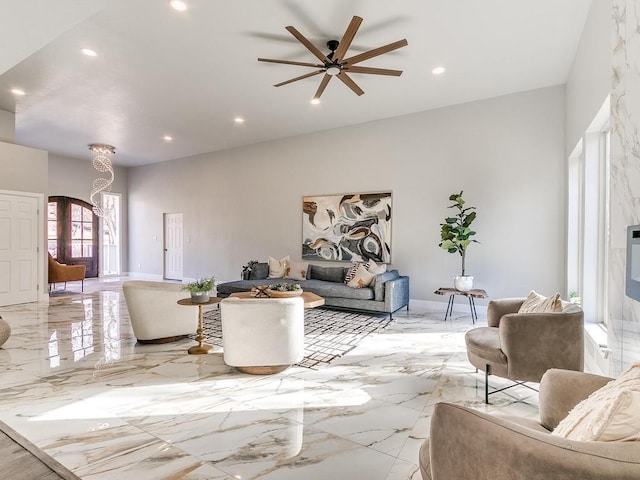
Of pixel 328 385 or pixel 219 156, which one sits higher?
pixel 219 156

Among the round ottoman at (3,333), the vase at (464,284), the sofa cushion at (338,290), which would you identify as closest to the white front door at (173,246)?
the sofa cushion at (338,290)

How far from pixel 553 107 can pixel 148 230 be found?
10013 mm

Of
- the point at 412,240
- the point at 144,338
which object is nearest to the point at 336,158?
the point at 412,240

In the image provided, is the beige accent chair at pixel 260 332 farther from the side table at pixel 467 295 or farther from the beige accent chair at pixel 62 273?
the beige accent chair at pixel 62 273

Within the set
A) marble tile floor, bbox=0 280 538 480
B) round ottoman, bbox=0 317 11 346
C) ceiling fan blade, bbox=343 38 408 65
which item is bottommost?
marble tile floor, bbox=0 280 538 480

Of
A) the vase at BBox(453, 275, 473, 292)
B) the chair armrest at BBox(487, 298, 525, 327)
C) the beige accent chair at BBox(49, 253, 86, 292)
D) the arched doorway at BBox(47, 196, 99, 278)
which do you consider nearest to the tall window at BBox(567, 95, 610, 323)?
the chair armrest at BBox(487, 298, 525, 327)

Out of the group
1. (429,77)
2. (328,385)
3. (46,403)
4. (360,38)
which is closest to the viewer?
(46,403)

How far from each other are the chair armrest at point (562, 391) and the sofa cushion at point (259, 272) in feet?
18.4

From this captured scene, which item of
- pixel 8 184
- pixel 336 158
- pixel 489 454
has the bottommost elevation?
pixel 489 454

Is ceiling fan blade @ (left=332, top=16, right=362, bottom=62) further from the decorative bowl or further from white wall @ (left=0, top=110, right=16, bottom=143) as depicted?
white wall @ (left=0, top=110, right=16, bottom=143)

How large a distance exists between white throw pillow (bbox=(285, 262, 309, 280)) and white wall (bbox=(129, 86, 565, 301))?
2.04 ft

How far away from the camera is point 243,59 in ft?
14.1

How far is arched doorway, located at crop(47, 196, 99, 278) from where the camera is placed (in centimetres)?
923

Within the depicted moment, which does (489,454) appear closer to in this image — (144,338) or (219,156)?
(144,338)
